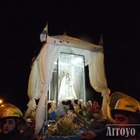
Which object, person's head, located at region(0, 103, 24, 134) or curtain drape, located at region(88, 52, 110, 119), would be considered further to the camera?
curtain drape, located at region(88, 52, 110, 119)

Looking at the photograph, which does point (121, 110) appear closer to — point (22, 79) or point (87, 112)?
point (87, 112)

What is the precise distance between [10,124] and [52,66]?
6.21 feet

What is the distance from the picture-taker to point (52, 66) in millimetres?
5227

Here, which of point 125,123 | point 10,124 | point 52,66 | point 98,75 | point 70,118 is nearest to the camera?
point 125,123

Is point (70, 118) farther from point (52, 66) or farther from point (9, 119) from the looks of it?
point (9, 119)

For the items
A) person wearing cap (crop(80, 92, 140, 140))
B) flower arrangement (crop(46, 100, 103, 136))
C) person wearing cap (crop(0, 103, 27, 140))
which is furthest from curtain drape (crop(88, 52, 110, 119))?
person wearing cap (crop(80, 92, 140, 140))

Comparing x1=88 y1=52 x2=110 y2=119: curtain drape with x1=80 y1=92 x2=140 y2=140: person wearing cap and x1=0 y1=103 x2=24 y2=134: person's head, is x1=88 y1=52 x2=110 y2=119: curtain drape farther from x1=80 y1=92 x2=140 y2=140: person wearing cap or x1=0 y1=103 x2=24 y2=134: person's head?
x1=80 y1=92 x2=140 y2=140: person wearing cap

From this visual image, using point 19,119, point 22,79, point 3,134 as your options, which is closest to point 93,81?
point 19,119

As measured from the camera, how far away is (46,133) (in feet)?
15.0

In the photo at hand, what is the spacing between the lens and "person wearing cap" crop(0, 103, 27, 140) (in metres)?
3.70

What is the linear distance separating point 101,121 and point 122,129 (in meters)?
2.88

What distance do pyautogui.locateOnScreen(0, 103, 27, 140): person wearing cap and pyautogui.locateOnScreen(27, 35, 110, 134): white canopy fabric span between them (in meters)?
0.71

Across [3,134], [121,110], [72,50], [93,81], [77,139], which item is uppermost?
[72,50]

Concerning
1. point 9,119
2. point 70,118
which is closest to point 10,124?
point 9,119
